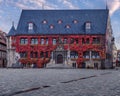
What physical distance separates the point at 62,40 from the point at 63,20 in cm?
556

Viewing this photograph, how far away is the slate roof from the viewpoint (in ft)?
267

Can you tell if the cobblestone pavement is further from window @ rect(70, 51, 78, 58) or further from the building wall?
window @ rect(70, 51, 78, 58)

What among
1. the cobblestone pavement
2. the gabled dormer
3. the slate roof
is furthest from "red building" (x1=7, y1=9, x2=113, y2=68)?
the cobblestone pavement

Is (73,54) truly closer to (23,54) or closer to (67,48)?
(67,48)

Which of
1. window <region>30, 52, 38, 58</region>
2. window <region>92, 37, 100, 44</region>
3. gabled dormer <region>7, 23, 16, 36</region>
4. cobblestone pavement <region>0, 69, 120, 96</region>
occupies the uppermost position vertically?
gabled dormer <region>7, 23, 16, 36</region>

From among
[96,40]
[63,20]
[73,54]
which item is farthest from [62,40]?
[96,40]

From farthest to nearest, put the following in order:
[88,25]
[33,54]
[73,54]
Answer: [88,25], [33,54], [73,54]

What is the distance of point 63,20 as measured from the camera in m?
83.0

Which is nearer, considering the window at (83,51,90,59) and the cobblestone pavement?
the cobblestone pavement

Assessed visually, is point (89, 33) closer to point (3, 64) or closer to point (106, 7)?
point (106, 7)

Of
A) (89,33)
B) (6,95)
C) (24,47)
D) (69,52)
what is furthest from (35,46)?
(6,95)

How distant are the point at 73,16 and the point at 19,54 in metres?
16.7

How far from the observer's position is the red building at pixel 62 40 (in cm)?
7950

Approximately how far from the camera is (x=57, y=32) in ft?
267
